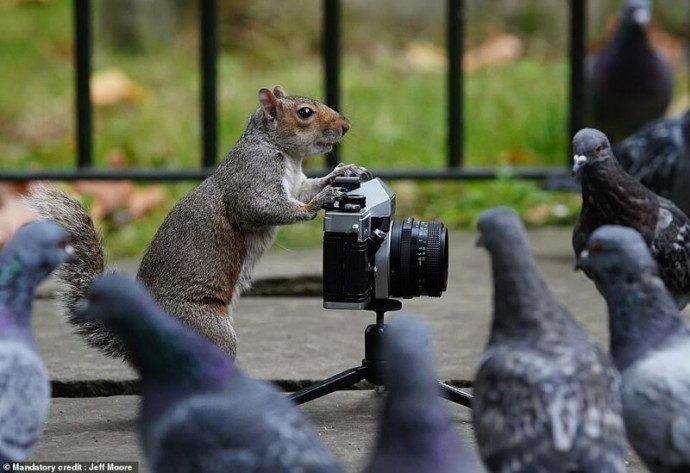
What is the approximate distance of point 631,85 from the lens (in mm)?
7496

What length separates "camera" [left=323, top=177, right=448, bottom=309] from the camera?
3900mm

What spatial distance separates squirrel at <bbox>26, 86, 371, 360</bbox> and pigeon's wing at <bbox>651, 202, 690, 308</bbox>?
0.89 m

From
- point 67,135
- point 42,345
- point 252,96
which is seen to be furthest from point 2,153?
point 42,345

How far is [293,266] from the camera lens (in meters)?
5.88

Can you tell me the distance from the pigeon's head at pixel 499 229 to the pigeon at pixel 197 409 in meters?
Result: 0.53

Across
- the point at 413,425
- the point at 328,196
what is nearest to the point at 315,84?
the point at 328,196

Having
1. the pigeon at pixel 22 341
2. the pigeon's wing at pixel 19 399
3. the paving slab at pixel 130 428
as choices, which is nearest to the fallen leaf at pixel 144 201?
the paving slab at pixel 130 428

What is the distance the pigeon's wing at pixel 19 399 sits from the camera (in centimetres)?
290

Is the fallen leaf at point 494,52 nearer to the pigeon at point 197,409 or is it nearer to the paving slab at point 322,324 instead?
the paving slab at point 322,324

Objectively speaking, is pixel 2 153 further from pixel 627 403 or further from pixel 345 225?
pixel 627 403

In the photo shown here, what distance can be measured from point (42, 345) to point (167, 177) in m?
1.74

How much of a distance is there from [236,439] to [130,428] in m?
1.42

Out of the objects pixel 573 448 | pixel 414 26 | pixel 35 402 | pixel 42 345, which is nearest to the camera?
pixel 573 448

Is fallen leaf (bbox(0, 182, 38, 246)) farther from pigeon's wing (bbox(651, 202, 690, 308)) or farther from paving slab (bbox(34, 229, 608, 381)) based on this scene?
pigeon's wing (bbox(651, 202, 690, 308))
